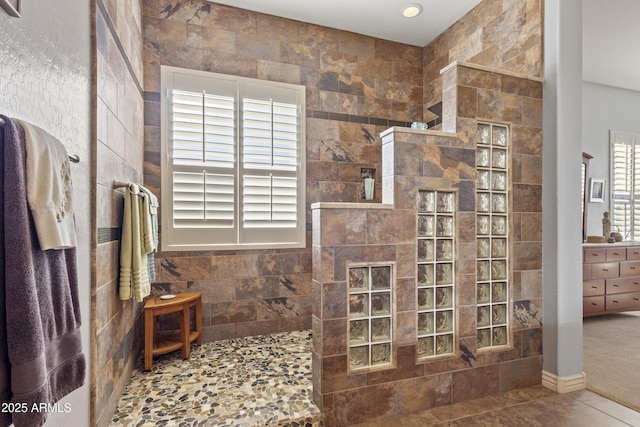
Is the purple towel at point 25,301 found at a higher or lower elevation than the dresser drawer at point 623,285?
higher

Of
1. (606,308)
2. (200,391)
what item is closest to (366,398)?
(200,391)

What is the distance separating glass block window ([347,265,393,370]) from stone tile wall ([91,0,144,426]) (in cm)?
138

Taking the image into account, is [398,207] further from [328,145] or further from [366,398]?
[328,145]

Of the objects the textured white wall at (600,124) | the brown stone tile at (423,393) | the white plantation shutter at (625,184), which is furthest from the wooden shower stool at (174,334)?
the white plantation shutter at (625,184)

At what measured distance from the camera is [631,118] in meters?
5.00

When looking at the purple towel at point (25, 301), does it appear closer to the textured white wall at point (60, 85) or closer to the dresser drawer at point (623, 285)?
the textured white wall at point (60, 85)

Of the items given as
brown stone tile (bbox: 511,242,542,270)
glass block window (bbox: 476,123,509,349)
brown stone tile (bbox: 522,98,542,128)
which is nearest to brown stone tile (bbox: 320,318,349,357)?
glass block window (bbox: 476,123,509,349)

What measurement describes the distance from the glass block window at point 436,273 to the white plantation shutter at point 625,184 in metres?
4.39

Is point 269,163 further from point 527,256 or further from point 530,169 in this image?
point 527,256

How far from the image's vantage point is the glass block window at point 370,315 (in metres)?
2.05

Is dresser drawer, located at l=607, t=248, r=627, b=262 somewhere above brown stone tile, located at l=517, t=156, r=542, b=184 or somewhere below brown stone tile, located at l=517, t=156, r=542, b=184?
below

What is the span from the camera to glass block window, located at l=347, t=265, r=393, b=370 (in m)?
2.05

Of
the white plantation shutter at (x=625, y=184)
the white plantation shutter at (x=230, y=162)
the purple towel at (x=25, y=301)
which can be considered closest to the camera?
the purple towel at (x=25, y=301)

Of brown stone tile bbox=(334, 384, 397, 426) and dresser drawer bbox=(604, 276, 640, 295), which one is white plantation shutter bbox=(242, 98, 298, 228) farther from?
dresser drawer bbox=(604, 276, 640, 295)
